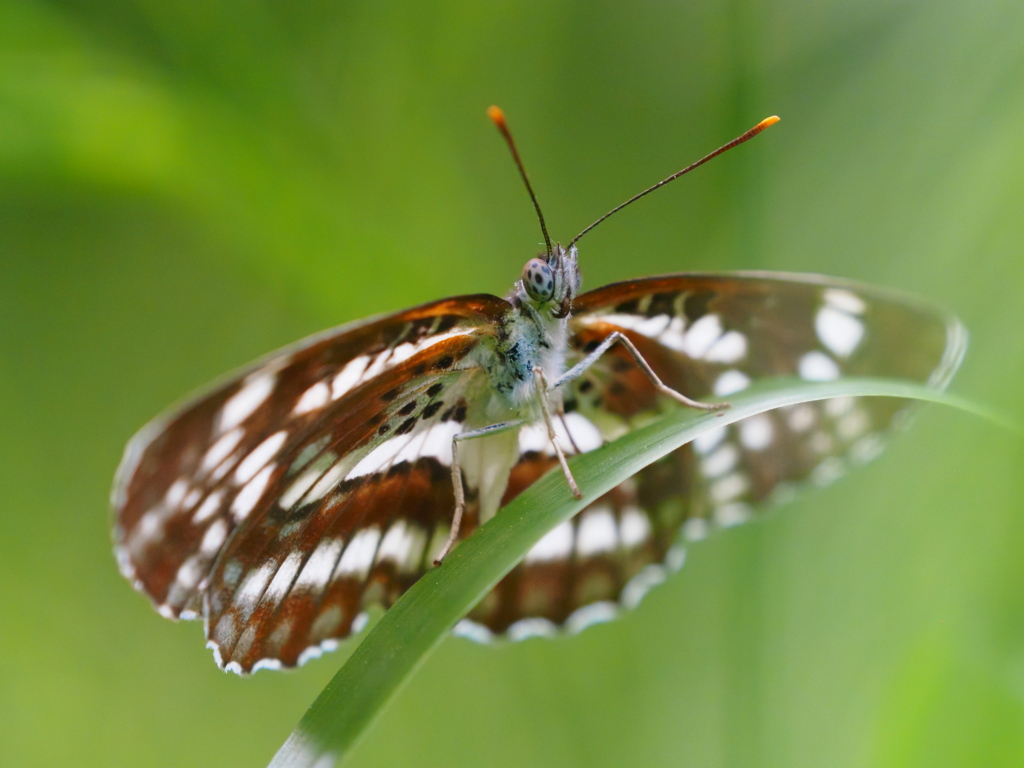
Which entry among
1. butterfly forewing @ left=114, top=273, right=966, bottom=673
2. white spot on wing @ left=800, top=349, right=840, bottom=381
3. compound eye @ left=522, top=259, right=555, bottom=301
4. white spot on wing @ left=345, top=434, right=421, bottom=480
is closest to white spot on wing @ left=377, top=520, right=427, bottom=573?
butterfly forewing @ left=114, top=273, right=966, bottom=673

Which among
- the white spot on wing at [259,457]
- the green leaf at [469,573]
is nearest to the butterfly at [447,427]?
the white spot on wing at [259,457]

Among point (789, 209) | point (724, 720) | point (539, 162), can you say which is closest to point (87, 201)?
point (539, 162)

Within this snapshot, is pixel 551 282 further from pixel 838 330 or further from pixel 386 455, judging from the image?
pixel 838 330

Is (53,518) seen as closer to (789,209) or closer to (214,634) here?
(214,634)

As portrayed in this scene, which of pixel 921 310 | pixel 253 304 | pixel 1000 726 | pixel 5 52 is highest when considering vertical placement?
pixel 253 304

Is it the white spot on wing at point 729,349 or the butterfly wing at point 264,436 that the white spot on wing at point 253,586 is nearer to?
the butterfly wing at point 264,436

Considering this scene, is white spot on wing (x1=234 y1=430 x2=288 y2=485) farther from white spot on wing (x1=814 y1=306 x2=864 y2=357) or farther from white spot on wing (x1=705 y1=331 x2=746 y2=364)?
white spot on wing (x1=814 y1=306 x2=864 y2=357)
